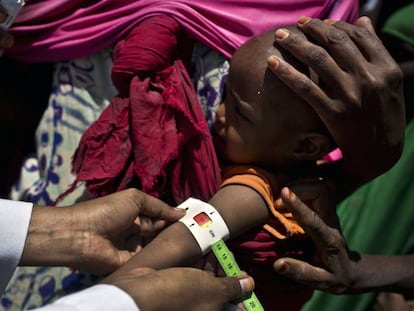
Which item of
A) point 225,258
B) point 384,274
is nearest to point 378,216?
point 384,274

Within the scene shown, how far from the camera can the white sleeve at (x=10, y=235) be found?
5.80 feet

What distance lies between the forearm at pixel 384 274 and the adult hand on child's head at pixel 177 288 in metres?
0.61

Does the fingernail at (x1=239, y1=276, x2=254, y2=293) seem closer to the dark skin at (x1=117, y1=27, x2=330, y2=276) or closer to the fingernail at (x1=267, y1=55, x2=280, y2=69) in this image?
the dark skin at (x1=117, y1=27, x2=330, y2=276)

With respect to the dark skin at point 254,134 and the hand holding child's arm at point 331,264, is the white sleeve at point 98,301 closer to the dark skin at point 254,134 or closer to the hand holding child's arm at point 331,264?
the dark skin at point 254,134

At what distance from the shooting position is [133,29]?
2094 millimetres

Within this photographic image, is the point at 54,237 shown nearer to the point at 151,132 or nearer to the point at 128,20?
the point at 151,132

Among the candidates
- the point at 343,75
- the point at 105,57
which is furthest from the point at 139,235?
the point at 343,75

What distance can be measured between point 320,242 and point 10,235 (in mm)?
905

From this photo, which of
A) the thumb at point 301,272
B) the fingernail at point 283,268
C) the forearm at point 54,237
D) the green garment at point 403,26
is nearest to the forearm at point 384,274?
the thumb at point 301,272

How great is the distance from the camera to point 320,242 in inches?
80.8

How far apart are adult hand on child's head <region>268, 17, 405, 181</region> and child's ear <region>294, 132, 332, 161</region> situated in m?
0.04

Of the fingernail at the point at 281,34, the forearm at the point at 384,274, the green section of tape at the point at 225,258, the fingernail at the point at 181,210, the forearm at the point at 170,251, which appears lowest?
the forearm at the point at 384,274

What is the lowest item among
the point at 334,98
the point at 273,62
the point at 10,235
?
the point at 10,235

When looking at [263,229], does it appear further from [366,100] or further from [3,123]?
[3,123]
